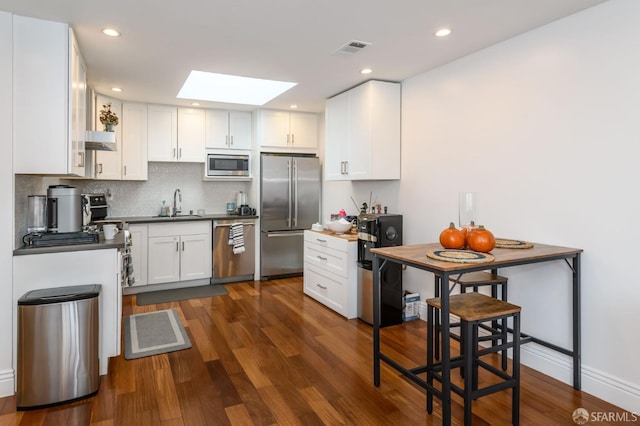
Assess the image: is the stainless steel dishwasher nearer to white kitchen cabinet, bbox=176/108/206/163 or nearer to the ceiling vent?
white kitchen cabinet, bbox=176/108/206/163

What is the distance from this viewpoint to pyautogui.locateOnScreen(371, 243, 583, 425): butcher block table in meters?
2.00

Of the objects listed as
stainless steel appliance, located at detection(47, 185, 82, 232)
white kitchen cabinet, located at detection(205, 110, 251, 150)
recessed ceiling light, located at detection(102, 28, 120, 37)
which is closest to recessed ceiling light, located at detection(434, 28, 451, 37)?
recessed ceiling light, located at detection(102, 28, 120, 37)

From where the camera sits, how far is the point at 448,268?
1985mm

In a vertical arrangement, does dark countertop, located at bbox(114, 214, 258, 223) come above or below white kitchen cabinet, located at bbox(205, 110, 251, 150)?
below

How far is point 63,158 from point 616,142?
11.7ft

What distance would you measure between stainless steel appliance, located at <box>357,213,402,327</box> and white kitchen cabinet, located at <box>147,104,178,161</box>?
2899 mm

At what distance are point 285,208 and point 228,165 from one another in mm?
1002

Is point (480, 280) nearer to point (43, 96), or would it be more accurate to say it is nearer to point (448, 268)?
point (448, 268)

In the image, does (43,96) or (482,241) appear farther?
(43,96)

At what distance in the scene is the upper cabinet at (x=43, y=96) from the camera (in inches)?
101

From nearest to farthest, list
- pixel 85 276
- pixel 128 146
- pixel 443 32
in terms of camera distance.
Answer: pixel 85 276 → pixel 443 32 → pixel 128 146

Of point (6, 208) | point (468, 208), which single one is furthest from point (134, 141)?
point (468, 208)

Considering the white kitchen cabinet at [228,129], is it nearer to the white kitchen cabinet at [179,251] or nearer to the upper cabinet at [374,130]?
the white kitchen cabinet at [179,251]

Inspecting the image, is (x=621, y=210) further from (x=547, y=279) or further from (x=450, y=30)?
(x=450, y=30)
